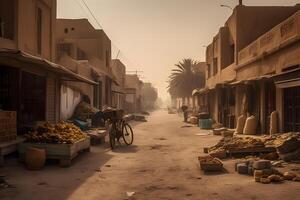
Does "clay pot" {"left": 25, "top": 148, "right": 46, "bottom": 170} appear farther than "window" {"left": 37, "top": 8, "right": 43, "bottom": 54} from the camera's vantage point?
No

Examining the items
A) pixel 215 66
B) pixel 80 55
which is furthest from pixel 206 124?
pixel 80 55

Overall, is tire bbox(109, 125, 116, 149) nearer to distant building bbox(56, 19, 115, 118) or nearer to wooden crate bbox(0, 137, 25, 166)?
wooden crate bbox(0, 137, 25, 166)

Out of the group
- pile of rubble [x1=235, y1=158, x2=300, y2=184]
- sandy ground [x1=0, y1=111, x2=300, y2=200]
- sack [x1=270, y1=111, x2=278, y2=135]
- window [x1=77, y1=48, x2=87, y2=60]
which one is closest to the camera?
sandy ground [x1=0, y1=111, x2=300, y2=200]

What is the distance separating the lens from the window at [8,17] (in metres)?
13.9

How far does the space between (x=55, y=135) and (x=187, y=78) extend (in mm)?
54514

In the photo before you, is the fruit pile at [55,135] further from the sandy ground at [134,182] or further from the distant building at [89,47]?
the distant building at [89,47]

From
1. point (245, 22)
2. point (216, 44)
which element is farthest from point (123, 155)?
point (216, 44)

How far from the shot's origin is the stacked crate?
1029 cm

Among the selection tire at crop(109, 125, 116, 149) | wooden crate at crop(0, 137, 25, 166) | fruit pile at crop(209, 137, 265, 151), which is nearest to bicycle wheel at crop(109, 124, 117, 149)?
tire at crop(109, 125, 116, 149)

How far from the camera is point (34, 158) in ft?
32.7

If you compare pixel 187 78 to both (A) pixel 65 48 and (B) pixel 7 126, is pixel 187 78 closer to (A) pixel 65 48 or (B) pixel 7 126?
(A) pixel 65 48

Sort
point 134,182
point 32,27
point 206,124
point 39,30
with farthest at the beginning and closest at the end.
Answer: point 206,124
point 39,30
point 32,27
point 134,182

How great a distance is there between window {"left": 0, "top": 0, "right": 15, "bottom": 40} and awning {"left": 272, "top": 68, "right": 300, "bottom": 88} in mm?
9067

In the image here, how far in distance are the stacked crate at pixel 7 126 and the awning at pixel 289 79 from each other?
25.5 feet
